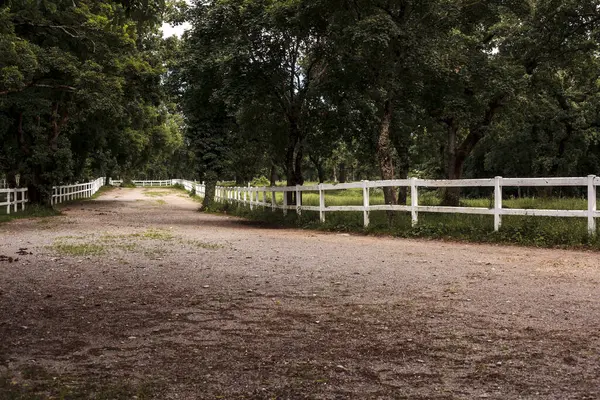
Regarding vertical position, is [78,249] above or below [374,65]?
below

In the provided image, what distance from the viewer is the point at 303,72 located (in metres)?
19.5

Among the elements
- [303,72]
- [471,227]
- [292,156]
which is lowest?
[471,227]

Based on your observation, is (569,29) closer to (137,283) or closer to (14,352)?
(137,283)

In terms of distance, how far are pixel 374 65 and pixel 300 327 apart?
39.3ft

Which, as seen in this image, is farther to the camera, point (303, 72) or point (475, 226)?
point (303, 72)

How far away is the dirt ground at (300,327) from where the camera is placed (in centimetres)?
344

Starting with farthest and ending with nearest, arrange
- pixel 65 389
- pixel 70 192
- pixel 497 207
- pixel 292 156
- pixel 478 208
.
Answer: pixel 70 192 → pixel 292 156 → pixel 478 208 → pixel 497 207 → pixel 65 389

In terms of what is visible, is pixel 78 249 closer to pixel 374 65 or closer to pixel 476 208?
pixel 476 208

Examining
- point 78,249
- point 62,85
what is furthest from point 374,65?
point 62,85

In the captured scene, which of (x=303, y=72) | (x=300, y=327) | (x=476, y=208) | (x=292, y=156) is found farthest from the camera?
(x=292, y=156)

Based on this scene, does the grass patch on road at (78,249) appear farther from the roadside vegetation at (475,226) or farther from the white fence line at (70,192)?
the white fence line at (70,192)

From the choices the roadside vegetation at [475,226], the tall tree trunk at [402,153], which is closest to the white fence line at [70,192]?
the tall tree trunk at [402,153]

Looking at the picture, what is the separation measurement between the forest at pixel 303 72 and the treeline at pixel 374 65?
5 cm

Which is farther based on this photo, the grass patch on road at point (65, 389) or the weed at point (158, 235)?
the weed at point (158, 235)
